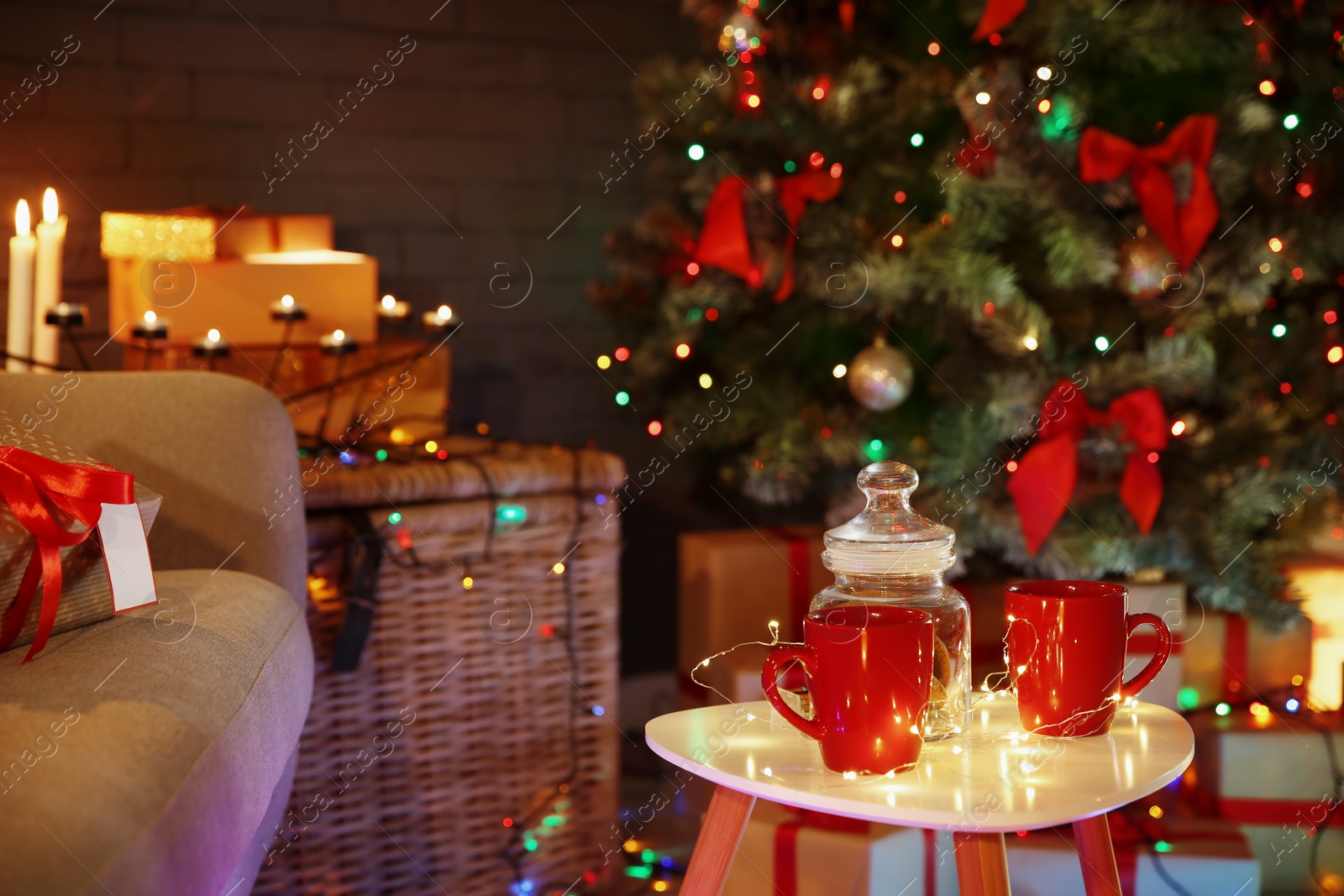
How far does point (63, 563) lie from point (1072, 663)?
71cm

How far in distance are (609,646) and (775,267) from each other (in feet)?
1.89

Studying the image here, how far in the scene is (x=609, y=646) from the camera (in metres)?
1.51

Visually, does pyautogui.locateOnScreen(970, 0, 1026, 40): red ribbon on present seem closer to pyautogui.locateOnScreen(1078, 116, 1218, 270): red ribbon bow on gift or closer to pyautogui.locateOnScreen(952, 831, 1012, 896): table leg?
pyautogui.locateOnScreen(1078, 116, 1218, 270): red ribbon bow on gift

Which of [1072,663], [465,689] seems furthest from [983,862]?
[465,689]

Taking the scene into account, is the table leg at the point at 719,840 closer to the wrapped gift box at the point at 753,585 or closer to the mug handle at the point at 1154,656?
the mug handle at the point at 1154,656

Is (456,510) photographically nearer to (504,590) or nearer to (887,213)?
(504,590)

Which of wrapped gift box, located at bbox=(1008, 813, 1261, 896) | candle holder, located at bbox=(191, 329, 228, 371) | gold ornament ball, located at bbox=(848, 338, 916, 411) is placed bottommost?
wrapped gift box, located at bbox=(1008, 813, 1261, 896)

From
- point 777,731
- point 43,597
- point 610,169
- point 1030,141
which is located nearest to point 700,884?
point 777,731

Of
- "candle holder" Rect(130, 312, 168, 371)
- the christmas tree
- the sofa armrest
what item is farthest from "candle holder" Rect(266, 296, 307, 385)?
the christmas tree

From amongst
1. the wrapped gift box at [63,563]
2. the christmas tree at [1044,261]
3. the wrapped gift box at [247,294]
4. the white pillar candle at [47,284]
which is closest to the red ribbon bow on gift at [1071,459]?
the christmas tree at [1044,261]

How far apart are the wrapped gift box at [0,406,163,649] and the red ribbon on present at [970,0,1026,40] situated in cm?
113

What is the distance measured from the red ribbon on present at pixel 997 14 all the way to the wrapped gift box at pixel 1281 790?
3.02 ft

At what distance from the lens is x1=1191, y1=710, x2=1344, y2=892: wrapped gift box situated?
136 centimetres

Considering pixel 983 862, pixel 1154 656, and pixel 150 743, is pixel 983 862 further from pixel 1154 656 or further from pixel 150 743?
pixel 150 743
